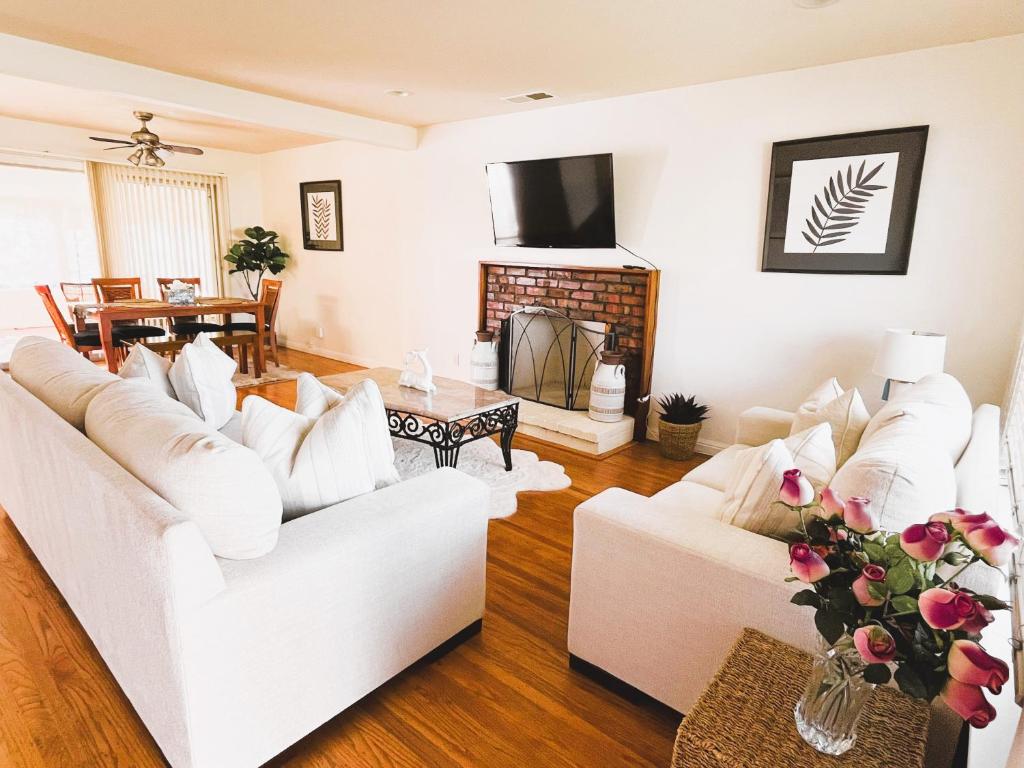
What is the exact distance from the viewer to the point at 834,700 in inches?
43.2

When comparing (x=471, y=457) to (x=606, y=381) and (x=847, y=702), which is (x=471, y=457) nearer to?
(x=606, y=381)

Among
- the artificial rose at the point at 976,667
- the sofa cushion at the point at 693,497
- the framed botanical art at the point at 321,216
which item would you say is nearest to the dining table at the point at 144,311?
the framed botanical art at the point at 321,216

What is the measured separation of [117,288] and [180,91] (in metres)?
2.80

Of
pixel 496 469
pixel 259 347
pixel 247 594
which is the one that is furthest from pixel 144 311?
pixel 247 594

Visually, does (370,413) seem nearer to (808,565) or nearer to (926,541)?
(808,565)

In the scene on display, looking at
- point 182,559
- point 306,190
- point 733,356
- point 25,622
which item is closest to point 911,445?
point 182,559

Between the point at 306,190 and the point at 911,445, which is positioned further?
the point at 306,190

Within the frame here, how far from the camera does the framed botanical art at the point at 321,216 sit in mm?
6391

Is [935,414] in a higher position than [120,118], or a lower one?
lower

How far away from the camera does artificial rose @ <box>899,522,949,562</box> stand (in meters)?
0.83

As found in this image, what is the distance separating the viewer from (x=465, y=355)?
5.34 meters

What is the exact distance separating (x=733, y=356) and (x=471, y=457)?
1.84 meters

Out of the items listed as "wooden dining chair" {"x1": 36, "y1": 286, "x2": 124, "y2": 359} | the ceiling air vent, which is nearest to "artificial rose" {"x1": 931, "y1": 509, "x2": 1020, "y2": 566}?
the ceiling air vent

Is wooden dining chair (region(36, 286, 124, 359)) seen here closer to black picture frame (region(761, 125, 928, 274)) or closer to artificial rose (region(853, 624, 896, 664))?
black picture frame (region(761, 125, 928, 274))
